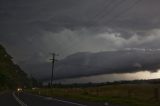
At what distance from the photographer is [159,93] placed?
39531 millimetres

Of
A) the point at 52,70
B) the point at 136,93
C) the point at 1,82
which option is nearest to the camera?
the point at 136,93

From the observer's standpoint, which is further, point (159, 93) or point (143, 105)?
point (159, 93)

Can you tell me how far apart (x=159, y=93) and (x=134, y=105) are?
5.19m

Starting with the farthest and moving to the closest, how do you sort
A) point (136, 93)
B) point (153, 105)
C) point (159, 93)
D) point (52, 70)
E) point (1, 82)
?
point (1, 82)
point (52, 70)
point (136, 93)
point (159, 93)
point (153, 105)

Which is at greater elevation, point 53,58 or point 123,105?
point 53,58

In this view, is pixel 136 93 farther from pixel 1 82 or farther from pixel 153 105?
pixel 1 82

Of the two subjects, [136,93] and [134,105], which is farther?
[136,93]

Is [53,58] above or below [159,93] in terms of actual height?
above

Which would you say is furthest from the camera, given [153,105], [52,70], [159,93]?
[52,70]

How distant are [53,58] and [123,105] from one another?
80798 millimetres

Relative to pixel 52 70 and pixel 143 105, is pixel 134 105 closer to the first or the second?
pixel 143 105

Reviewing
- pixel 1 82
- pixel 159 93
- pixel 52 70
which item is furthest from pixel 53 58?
pixel 159 93

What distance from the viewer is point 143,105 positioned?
34.7 metres

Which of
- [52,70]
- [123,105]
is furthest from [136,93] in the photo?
[52,70]
